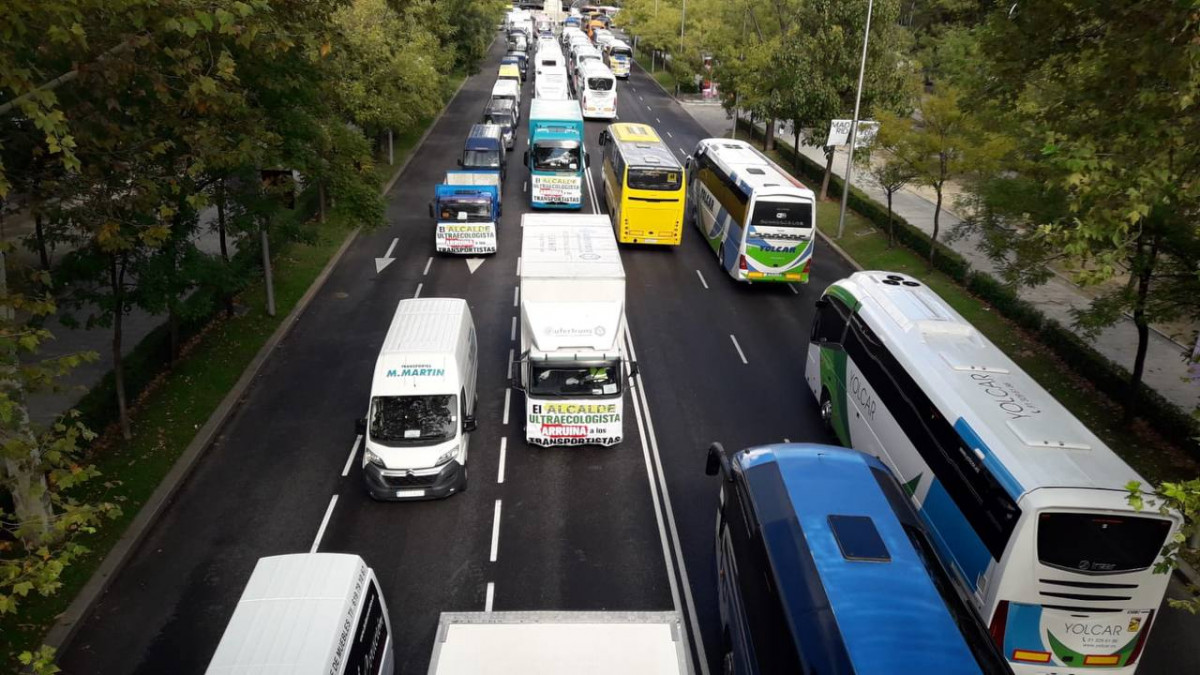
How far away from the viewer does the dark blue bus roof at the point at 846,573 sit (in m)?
8.42

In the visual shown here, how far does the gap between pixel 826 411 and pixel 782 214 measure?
857 cm

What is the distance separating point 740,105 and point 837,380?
2964cm

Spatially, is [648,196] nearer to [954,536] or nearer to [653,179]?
[653,179]

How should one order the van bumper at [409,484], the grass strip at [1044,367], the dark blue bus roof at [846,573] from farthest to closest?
1. the grass strip at [1044,367]
2. the van bumper at [409,484]
3. the dark blue bus roof at [846,573]

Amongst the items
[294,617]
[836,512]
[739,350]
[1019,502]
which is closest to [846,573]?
[836,512]

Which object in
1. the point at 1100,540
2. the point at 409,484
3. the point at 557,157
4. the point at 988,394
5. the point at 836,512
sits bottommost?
the point at 409,484

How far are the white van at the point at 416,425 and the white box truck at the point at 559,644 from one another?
6797 millimetres

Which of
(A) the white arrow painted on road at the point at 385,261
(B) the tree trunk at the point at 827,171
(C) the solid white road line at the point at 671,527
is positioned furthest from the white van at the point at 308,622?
(B) the tree trunk at the point at 827,171

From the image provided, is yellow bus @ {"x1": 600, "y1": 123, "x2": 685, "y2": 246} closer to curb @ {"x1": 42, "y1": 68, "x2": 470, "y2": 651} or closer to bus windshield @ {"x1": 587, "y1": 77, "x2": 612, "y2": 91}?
curb @ {"x1": 42, "y1": 68, "x2": 470, "y2": 651}

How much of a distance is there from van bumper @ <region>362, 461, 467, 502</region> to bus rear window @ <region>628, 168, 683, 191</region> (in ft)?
53.5

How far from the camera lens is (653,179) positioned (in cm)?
2923

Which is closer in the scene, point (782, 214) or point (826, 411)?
point (826, 411)

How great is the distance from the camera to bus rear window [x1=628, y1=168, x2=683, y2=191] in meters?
29.2

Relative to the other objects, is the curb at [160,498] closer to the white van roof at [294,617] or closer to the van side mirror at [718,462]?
the white van roof at [294,617]
